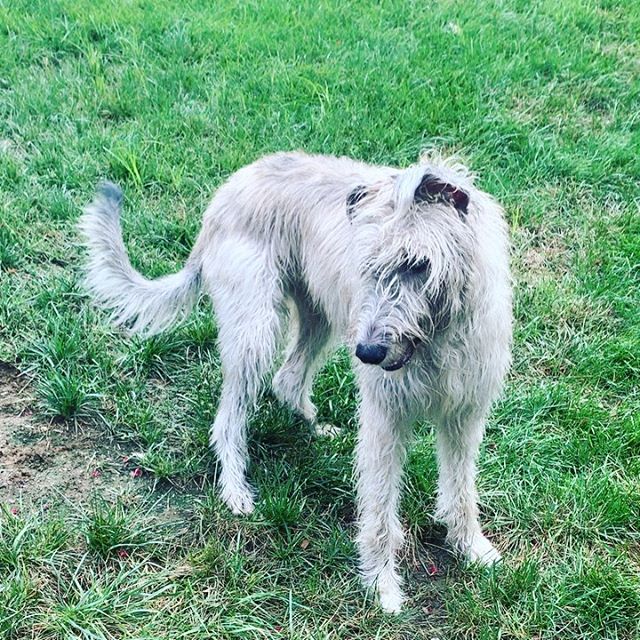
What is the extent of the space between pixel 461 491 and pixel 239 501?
3.37 feet

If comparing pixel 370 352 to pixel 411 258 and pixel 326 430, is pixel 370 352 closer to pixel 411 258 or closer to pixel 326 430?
pixel 411 258

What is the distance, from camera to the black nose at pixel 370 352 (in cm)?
263

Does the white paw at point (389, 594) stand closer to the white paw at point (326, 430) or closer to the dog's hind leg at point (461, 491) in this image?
the dog's hind leg at point (461, 491)

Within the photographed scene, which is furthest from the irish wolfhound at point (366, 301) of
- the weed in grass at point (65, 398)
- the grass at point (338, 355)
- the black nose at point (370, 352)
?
the weed in grass at point (65, 398)

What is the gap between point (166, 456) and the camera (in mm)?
3924

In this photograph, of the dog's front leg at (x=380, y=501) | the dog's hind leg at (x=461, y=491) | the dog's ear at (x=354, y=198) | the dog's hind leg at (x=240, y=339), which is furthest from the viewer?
the dog's hind leg at (x=240, y=339)

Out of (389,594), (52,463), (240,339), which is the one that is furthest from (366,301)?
(52,463)

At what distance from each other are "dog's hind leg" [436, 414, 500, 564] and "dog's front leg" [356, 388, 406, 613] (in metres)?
0.23

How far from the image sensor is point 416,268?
2.61m

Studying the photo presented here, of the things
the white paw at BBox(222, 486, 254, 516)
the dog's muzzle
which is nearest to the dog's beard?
the dog's muzzle

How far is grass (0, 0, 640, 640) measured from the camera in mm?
3320

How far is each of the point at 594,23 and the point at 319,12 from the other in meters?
2.54

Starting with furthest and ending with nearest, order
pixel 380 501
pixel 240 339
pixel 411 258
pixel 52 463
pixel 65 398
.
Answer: pixel 65 398, pixel 52 463, pixel 240 339, pixel 380 501, pixel 411 258

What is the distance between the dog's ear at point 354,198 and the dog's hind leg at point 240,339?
2.88 feet
